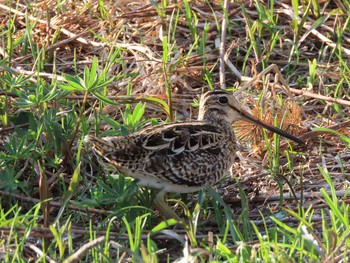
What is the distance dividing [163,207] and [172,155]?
286 mm

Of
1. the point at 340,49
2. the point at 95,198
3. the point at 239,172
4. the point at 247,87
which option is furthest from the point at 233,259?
the point at 340,49

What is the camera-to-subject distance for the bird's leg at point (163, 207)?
15.8 ft

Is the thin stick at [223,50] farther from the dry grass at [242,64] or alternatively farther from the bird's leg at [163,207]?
the bird's leg at [163,207]

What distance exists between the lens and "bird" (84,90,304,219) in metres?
4.83

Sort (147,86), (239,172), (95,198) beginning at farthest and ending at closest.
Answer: (147,86) → (239,172) → (95,198)

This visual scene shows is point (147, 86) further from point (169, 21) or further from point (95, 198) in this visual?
point (95, 198)

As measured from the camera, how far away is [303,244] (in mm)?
4211

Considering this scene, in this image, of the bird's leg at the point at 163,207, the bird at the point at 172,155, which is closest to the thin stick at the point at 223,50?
the bird at the point at 172,155

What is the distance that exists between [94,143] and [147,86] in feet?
4.35

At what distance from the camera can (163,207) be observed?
4.88 m

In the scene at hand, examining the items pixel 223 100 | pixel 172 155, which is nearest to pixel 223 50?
pixel 223 100

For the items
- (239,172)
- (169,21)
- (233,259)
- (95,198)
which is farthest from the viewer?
(169,21)

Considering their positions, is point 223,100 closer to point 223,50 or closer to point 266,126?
point 266,126

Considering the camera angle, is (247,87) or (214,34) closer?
(247,87)
